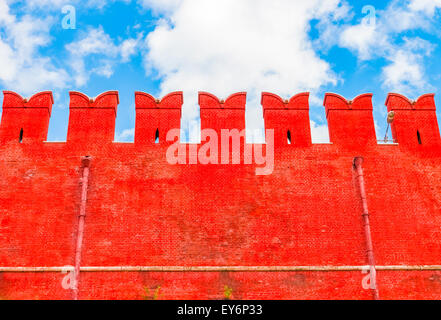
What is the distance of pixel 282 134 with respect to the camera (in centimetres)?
1675

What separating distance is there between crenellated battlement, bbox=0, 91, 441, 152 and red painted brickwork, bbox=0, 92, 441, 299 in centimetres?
4

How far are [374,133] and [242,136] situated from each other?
4133 mm

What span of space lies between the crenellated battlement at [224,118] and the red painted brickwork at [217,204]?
36 millimetres

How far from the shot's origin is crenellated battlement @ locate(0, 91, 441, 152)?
16.6 meters

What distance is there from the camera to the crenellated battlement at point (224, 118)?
1661cm

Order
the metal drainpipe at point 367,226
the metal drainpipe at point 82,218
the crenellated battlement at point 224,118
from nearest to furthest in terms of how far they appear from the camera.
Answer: the metal drainpipe at point 82,218
the metal drainpipe at point 367,226
the crenellated battlement at point 224,118

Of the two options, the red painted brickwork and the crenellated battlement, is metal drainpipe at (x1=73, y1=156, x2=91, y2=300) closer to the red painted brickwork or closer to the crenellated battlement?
the red painted brickwork

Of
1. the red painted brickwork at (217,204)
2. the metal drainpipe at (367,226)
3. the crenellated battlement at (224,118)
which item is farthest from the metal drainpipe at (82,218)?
the metal drainpipe at (367,226)

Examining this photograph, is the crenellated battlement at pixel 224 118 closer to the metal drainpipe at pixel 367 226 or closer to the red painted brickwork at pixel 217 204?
the red painted brickwork at pixel 217 204

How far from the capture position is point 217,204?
618 inches

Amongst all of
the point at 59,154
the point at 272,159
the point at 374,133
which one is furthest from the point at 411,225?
the point at 59,154

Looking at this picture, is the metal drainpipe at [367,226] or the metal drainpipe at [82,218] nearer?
the metal drainpipe at [82,218]

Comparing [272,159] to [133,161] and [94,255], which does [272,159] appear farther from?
[94,255]

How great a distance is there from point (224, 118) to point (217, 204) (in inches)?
113
